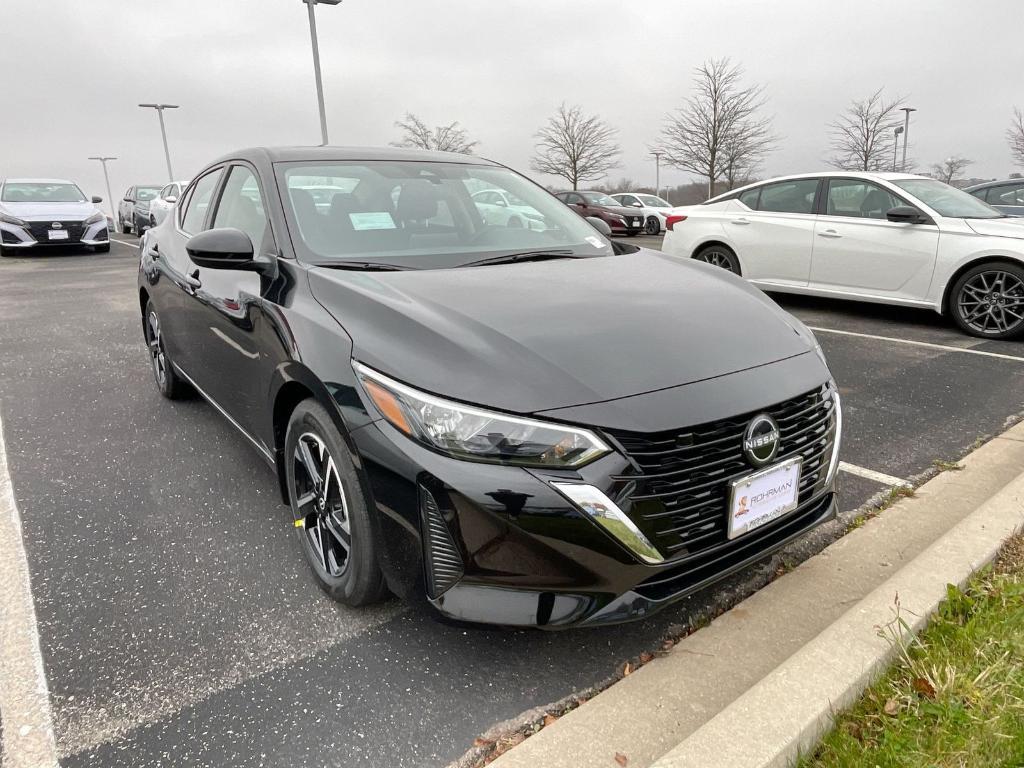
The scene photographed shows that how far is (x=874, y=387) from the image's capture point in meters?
4.76

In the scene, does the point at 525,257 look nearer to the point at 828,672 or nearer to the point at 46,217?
the point at 828,672

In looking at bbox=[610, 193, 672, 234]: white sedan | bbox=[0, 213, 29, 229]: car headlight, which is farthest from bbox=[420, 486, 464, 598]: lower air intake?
bbox=[610, 193, 672, 234]: white sedan

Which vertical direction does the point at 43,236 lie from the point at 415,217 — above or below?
below

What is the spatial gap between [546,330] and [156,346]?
361 cm

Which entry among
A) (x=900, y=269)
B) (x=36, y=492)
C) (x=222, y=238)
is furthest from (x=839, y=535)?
(x=900, y=269)

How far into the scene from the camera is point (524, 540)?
1.78m

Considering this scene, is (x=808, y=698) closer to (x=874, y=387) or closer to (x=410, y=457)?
(x=410, y=457)

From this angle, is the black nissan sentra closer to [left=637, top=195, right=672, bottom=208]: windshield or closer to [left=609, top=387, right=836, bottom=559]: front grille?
[left=609, top=387, right=836, bottom=559]: front grille

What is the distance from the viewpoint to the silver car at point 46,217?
13.9 metres

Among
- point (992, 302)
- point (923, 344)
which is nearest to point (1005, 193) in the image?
point (992, 302)

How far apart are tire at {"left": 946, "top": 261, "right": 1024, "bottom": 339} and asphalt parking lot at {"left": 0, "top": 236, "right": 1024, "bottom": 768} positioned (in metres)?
1.62

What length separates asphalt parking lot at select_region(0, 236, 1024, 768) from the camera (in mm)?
1882

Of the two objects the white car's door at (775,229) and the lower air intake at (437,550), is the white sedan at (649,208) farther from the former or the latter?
the lower air intake at (437,550)

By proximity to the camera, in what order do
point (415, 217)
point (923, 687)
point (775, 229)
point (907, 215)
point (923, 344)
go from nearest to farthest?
point (923, 687) < point (415, 217) < point (923, 344) < point (907, 215) < point (775, 229)
